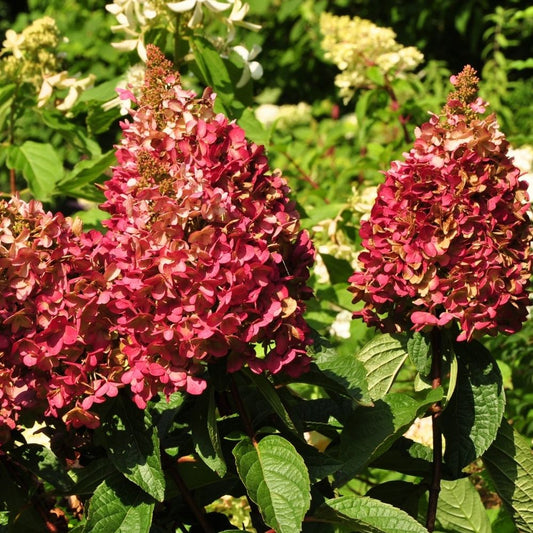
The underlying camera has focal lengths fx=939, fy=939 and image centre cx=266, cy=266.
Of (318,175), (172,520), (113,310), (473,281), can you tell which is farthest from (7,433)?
(318,175)

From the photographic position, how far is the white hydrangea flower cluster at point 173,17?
2.23 metres

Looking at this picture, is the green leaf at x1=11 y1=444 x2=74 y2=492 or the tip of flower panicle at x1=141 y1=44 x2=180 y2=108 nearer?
the tip of flower panicle at x1=141 y1=44 x2=180 y2=108

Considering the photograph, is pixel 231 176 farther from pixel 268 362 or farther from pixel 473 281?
pixel 473 281

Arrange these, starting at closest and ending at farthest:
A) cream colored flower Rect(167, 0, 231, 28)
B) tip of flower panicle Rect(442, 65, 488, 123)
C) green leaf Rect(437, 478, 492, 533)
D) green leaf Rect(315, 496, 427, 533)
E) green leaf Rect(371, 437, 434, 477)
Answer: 1. green leaf Rect(315, 496, 427, 533)
2. tip of flower panicle Rect(442, 65, 488, 123)
3. green leaf Rect(371, 437, 434, 477)
4. green leaf Rect(437, 478, 492, 533)
5. cream colored flower Rect(167, 0, 231, 28)

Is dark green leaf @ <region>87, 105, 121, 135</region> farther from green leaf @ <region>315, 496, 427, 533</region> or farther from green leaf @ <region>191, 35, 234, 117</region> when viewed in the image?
green leaf @ <region>315, 496, 427, 533</region>

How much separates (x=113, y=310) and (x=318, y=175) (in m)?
3.31

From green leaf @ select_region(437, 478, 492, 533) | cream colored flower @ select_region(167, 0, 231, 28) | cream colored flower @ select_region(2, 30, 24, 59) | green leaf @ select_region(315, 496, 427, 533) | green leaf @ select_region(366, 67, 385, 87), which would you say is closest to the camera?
green leaf @ select_region(315, 496, 427, 533)

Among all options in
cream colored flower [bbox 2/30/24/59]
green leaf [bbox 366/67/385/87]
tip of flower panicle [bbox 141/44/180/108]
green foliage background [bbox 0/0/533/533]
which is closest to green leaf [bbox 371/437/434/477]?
green foliage background [bbox 0/0/533/533]

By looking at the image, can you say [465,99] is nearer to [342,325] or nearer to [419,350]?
[419,350]

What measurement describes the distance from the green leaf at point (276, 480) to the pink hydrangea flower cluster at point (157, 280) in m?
0.12

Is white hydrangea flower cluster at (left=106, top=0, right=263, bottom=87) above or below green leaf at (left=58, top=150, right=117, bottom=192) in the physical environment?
above

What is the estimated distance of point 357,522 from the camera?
52.0 inches

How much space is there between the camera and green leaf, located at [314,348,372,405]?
1.41 m

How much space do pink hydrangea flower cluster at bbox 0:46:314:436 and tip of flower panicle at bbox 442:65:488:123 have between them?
329 mm
